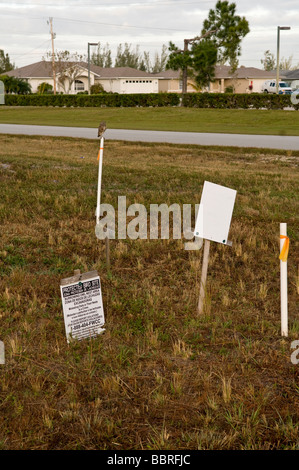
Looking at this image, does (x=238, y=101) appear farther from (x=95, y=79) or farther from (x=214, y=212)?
(x=95, y=79)

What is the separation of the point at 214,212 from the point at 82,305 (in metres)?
1.43

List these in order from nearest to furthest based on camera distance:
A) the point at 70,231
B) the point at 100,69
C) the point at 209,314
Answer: the point at 209,314, the point at 70,231, the point at 100,69

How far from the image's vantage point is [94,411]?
12.9 feet

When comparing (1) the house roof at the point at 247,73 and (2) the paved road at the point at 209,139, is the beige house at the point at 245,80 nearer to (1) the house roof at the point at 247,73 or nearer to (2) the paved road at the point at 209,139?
→ (1) the house roof at the point at 247,73

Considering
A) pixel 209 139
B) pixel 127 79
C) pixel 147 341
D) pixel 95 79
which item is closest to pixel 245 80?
pixel 127 79

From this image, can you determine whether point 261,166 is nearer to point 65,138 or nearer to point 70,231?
point 70,231

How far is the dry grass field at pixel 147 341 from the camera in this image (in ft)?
12.3

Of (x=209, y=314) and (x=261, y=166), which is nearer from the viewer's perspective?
(x=209, y=314)

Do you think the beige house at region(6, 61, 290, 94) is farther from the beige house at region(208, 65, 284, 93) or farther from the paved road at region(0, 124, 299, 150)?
the paved road at region(0, 124, 299, 150)

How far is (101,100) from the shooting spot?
46.0 m

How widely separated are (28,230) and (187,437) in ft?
16.7

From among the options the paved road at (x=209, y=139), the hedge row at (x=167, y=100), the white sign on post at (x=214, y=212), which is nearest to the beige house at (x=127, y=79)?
the hedge row at (x=167, y=100)
